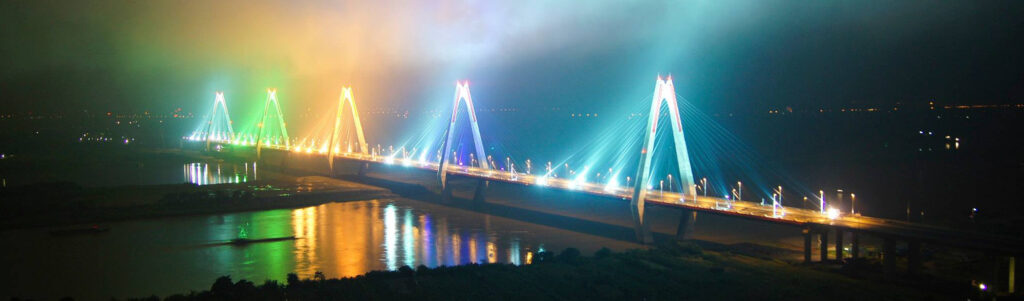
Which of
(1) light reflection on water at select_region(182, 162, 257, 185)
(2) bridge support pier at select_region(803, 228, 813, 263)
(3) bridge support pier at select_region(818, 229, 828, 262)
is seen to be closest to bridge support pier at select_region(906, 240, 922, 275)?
(3) bridge support pier at select_region(818, 229, 828, 262)

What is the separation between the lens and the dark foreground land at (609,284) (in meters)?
17.3

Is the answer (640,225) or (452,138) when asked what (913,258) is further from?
(452,138)

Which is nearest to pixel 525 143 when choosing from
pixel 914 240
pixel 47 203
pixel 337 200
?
pixel 337 200

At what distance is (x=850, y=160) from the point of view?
6888cm

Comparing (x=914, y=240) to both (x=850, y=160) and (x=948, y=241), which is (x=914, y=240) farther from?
(x=850, y=160)

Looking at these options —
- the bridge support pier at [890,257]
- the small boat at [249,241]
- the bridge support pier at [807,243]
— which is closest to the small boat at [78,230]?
the small boat at [249,241]

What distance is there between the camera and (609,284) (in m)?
18.5

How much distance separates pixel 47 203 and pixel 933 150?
7478cm

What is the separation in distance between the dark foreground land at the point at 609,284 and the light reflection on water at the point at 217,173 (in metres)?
35.6

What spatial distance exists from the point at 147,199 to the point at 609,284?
2997cm

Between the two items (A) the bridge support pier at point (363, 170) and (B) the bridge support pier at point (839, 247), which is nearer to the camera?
(B) the bridge support pier at point (839, 247)

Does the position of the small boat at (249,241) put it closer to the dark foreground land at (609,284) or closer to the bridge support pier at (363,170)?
the dark foreground land at (609,284)

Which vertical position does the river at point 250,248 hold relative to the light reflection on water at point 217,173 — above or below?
below

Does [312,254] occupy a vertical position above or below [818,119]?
below
